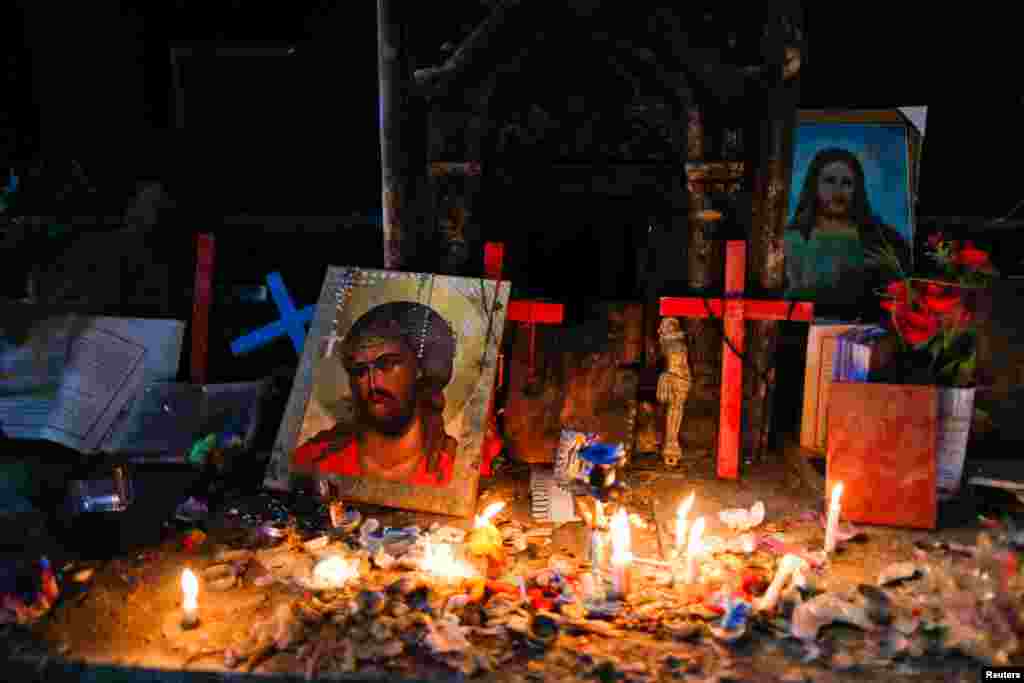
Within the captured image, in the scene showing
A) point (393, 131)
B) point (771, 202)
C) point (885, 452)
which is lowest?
point (885, 452)

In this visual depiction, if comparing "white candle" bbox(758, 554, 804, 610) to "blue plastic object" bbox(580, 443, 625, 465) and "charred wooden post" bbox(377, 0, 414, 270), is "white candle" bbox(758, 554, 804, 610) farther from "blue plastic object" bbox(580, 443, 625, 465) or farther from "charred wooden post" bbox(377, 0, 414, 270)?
"charred wooden post" bbox(377, 0, 414, 270)

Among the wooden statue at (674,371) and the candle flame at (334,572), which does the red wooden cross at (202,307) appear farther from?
the wooden statue at (674,371)

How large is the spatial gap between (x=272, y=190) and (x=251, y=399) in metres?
2.29

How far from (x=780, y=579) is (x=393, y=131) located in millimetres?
4229

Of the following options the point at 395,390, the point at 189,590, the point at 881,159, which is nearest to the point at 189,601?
the point at 189,590

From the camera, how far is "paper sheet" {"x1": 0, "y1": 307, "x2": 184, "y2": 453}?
6172 mm

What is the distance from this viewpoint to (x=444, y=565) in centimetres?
446

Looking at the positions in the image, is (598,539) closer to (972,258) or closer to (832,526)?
(832,526)

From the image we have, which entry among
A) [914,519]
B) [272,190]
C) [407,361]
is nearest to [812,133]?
[914,519]

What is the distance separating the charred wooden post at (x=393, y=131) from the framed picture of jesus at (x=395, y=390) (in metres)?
0.37

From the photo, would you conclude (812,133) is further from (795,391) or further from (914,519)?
(914,519)

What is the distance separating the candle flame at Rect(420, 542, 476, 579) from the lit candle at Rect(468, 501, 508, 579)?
0.10m

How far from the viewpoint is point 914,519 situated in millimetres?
4930

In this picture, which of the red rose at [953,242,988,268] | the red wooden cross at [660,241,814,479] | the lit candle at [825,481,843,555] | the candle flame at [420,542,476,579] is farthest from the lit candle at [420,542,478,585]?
the red rose at [953,242,988,268]
